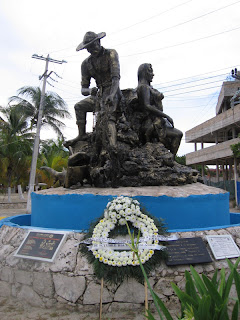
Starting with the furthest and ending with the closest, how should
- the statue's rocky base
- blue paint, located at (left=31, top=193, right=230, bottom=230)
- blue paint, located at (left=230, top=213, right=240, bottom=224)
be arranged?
1. blue paint, located at (left=230, top=213, right=240, bottom=224)
2. the statue's rocky base
3. blue paint, located at (left=31, top=193, right=230, bottom=230)

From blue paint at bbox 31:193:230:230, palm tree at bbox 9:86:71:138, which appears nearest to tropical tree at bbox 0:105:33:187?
palm tree at bbox 9:86:71:138

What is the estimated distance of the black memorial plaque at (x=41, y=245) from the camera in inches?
146

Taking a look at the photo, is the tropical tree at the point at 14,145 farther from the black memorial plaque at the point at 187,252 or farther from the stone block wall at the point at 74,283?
the black memorial plaque at the point at 187,252

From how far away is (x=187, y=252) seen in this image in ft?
11.8

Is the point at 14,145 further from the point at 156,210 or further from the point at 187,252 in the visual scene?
the point at 187,252

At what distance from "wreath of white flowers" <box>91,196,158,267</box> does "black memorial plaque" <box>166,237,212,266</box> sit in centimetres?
25

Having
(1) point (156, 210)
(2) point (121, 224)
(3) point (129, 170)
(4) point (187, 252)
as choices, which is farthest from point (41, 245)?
(3) point (129, 170)

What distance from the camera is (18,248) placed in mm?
3975

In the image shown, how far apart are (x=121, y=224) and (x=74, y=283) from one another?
86 cm

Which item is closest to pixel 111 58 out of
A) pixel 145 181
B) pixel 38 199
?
pixel 145 181

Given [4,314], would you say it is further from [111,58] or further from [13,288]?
[111,58]

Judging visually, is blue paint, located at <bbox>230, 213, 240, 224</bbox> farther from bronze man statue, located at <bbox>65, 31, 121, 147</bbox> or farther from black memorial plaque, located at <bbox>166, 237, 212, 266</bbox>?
bronze man statue, located at <bbox>65, 31, 121, 147</bbox>

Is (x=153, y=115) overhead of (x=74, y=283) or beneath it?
overhead

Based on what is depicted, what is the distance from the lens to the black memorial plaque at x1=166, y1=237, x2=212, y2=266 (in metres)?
3.48
